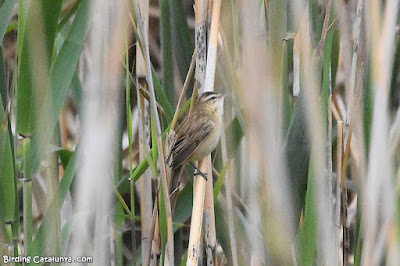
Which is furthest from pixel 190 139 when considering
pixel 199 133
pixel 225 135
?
pixel 225 135

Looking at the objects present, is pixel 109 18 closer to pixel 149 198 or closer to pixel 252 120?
pixel 252 120

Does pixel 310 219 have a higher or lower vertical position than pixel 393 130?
lower

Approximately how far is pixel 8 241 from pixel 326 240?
85 cm

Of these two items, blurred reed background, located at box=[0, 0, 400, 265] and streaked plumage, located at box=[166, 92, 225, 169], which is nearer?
blurred reed background, located at box=[0, 0, 400, 265]

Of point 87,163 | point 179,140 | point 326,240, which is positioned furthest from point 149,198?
point 326,240

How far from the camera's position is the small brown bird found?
1.48 meters

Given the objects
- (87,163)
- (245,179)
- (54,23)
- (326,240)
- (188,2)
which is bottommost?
(326,240)

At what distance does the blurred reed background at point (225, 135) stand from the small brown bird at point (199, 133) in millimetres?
63

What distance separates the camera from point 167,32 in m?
1.50

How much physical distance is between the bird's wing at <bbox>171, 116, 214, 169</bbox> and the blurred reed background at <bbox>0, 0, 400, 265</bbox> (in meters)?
0.09

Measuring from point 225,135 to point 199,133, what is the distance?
12 centimetres

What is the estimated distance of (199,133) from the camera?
1594mm

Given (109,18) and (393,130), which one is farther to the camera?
(393,130)

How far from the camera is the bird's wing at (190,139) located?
1.50 metres
